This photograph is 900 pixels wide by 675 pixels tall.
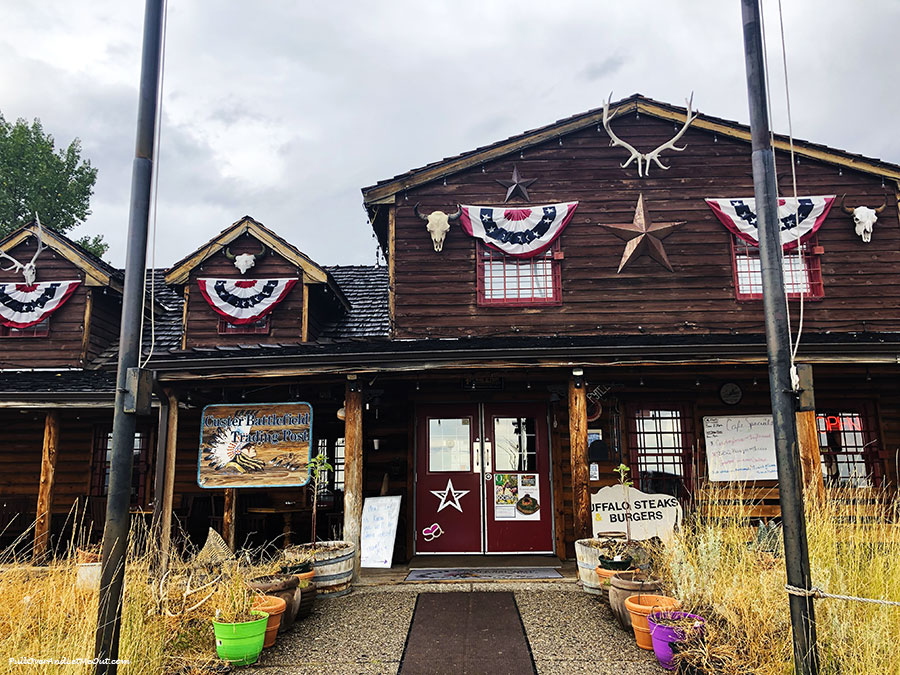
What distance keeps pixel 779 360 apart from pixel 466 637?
3.80 metres

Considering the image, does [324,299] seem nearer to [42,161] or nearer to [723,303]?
[723,303]

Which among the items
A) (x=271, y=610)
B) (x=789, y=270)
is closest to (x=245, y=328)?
(x=271, y=610)

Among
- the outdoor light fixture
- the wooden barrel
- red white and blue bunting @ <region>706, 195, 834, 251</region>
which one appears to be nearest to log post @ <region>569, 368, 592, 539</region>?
the outdoor light fixture

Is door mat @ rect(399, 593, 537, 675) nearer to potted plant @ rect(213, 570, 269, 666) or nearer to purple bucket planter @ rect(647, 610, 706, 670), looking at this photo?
purple bucket planter @ rect(647, 610, 706, 670)

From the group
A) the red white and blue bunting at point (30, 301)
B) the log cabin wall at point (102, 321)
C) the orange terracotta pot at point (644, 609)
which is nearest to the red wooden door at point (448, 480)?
the orange terracotta pot at point (644, 609)

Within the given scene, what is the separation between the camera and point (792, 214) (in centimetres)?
1027

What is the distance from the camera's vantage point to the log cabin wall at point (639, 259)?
10.2 metres

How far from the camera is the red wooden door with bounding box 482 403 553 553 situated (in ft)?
32.0

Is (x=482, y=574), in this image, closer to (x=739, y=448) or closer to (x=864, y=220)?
(x=739, y=448)

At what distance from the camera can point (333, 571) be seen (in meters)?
7.16

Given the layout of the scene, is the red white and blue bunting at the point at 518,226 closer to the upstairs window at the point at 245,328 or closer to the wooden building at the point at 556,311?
the wooden building at the point at 556,311

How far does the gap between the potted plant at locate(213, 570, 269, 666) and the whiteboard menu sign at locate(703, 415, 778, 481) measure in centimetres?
778

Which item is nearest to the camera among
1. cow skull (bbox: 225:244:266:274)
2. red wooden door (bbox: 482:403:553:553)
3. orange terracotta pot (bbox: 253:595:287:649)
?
orange terracotta pot (bbox: 253:595:287:649)

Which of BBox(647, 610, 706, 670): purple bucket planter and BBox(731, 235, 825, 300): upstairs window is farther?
BBox(731, 235, 825, 300): upstairs window
